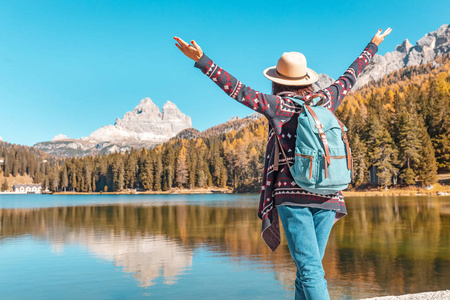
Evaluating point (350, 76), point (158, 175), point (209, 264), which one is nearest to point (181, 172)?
point (158, 175)

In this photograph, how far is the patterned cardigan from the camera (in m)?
3.07

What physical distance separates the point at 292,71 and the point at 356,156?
206 feet

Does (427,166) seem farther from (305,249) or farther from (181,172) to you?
(181,172)

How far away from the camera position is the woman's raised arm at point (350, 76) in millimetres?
3664

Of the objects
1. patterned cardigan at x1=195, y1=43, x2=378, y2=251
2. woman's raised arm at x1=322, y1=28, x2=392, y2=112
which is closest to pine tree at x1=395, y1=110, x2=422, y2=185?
woman's raised arm at x1=322, y1=28, x2=392, y2=112

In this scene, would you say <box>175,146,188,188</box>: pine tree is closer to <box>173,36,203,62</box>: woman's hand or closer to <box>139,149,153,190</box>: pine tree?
<box>139,149,153,190</box>: pine tree

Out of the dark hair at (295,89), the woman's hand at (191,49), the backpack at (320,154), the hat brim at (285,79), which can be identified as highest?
the woman's hand at (191,49)

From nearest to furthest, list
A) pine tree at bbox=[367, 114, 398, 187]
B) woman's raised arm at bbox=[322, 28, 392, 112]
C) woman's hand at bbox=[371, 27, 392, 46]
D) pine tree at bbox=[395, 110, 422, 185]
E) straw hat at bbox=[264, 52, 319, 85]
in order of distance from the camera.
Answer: straw hat at bbox=[264, 52, 319, 85] → woman's raised arm at bbox=[322, 28, 392, 112] → woman's hand at bbox=[371, 27, 392, 46] → pine tree at bbox=[395, 110, 422, 185] → pine tree at bbox=[367, 114, 398, 187]

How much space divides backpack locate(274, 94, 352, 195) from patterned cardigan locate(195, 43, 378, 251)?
0.09m

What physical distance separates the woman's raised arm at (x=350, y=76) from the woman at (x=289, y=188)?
0.14 metres

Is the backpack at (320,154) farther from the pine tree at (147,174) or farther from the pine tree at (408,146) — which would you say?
the pine tree at (147,174)

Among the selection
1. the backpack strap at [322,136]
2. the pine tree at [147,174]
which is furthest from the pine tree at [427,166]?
the pine tree at [147,174]

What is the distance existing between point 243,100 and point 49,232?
21808 millimetres

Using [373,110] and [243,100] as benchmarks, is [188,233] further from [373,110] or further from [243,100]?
[373,110]
